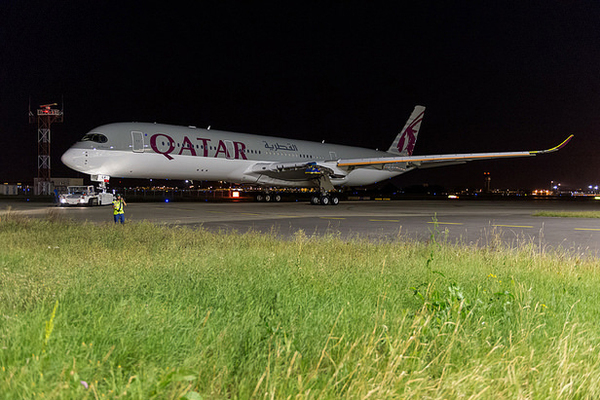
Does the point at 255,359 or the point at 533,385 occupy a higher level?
the point at 255,359

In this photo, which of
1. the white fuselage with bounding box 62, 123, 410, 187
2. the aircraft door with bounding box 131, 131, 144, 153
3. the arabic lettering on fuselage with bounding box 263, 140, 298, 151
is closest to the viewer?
the white fuselage with bounding box 62, 123, 410, 187

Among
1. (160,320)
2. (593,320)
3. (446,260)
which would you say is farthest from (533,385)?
(446,260)

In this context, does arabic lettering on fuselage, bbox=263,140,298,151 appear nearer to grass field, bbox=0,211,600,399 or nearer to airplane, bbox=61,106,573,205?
airplane, bbox=61,106,573,205

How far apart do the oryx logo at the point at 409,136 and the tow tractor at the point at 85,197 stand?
27.6 metres

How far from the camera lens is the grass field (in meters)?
2.38

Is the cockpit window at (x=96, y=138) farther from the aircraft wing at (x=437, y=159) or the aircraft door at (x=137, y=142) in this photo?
the aircraft wing at (x=437, y=159)

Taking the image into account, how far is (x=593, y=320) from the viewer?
13.4 feet

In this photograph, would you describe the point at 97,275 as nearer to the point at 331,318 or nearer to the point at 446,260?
the point at 331,318

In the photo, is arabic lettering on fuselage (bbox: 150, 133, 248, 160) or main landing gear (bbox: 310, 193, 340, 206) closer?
arabic lettering on fuselage (bbox: 150, 133, 248, 160)

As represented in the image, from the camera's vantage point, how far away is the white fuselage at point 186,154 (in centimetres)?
2483

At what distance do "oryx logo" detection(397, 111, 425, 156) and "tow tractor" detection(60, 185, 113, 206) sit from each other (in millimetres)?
27579

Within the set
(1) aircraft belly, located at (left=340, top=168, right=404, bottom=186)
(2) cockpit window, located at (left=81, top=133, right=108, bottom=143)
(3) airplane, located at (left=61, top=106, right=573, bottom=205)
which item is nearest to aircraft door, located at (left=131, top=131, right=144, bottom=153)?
(3) airplane, located at (left=61, top=106, right=573, bottom=205)

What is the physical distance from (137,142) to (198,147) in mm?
3841

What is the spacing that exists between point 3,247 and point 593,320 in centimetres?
894
